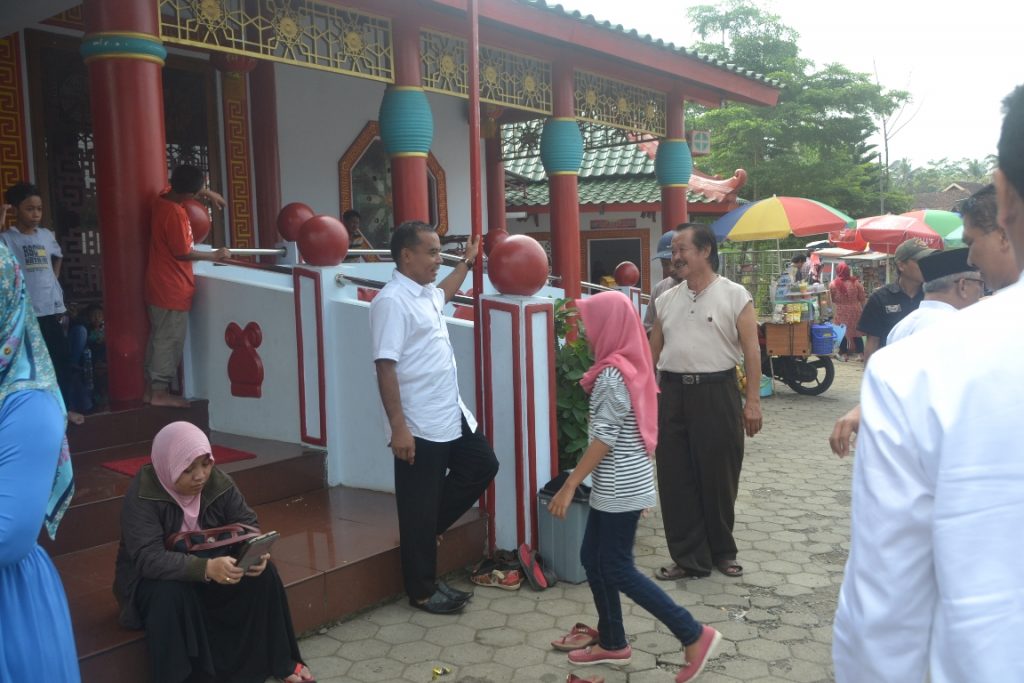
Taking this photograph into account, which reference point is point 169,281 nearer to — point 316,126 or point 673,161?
point 316,126

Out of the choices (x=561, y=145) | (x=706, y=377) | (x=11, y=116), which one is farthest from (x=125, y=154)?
(x=561, y=145)

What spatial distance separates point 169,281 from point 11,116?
2594 mm

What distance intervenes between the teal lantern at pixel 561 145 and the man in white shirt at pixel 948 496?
800cm

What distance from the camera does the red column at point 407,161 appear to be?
22.8 feet

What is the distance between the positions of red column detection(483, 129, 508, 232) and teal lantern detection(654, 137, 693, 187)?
7.33 ft

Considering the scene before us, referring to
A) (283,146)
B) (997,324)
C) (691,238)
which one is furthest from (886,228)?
(997,324)

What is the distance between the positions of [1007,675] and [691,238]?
3.44 m

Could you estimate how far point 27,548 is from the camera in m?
1.85

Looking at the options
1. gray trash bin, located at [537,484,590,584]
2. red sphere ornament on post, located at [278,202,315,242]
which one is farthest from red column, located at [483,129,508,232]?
gray trash bin, located at [537,484,590,584]

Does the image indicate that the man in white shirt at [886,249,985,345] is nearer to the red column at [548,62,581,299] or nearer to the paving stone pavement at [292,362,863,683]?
the paving stone pavement at [292,362,863,683]

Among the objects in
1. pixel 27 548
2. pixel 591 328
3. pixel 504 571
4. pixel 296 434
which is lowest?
pixel 504 571

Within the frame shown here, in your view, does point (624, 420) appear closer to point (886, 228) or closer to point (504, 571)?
point (504, 571)

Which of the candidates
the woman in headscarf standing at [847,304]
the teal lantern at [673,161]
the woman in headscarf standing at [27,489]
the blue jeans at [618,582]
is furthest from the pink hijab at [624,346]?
the woman in headscarf standing at [847,304]

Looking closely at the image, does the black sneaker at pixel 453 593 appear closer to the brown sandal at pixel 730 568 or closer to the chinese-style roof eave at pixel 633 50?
the brown sandal at pixel 730 568
